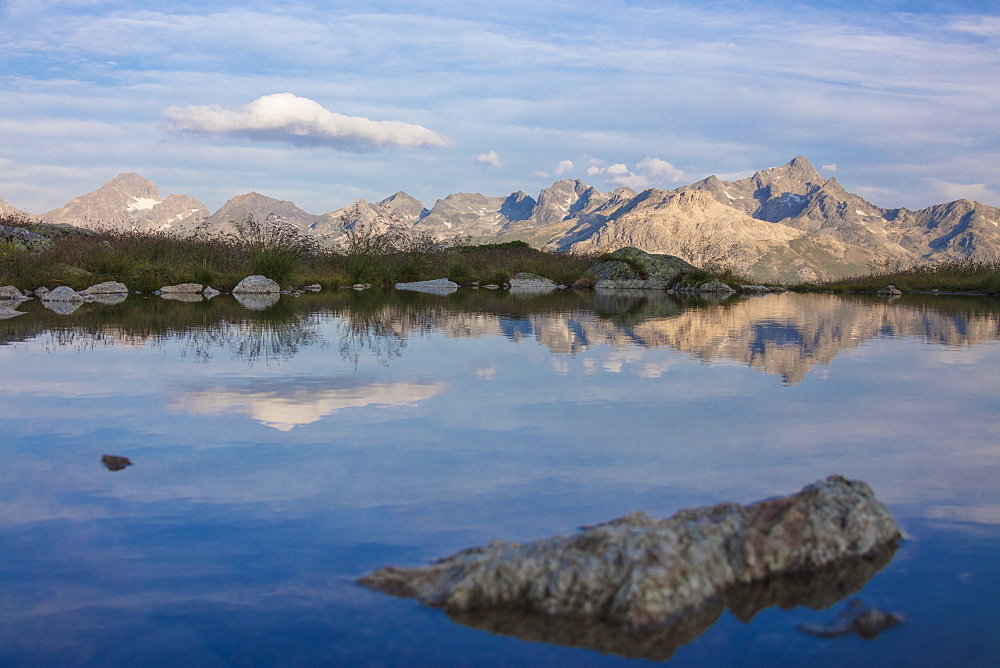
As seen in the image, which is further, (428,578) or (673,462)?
(673,462)

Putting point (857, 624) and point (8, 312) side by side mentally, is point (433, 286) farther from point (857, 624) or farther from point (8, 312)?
point (857, 624)

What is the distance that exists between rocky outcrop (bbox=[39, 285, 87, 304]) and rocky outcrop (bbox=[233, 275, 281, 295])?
14.7 feet

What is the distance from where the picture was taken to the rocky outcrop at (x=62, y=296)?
2047 cm

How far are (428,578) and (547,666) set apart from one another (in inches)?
27.3

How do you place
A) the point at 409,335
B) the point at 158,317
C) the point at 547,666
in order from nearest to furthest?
1. the point at 547,666
2. the point at 409,335
3. the point at 158,317

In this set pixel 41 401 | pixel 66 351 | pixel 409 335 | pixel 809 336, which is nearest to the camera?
pixel 41 401

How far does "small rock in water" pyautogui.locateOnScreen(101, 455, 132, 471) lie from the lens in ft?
14.5

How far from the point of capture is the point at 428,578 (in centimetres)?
294

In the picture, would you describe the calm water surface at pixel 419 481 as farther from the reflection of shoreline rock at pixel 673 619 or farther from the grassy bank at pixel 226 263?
the grassy bank at pixel 226 263

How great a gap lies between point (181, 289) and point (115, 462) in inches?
797

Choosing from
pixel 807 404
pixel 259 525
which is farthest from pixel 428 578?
pixel 807 404

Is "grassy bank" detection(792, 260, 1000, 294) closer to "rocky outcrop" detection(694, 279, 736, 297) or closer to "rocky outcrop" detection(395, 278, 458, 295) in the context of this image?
"rocky outcrop" detection(694, 279, 736, 297)

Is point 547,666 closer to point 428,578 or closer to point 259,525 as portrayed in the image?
point 428,578

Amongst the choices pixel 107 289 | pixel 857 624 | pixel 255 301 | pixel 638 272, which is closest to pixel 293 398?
pixel 857 624
